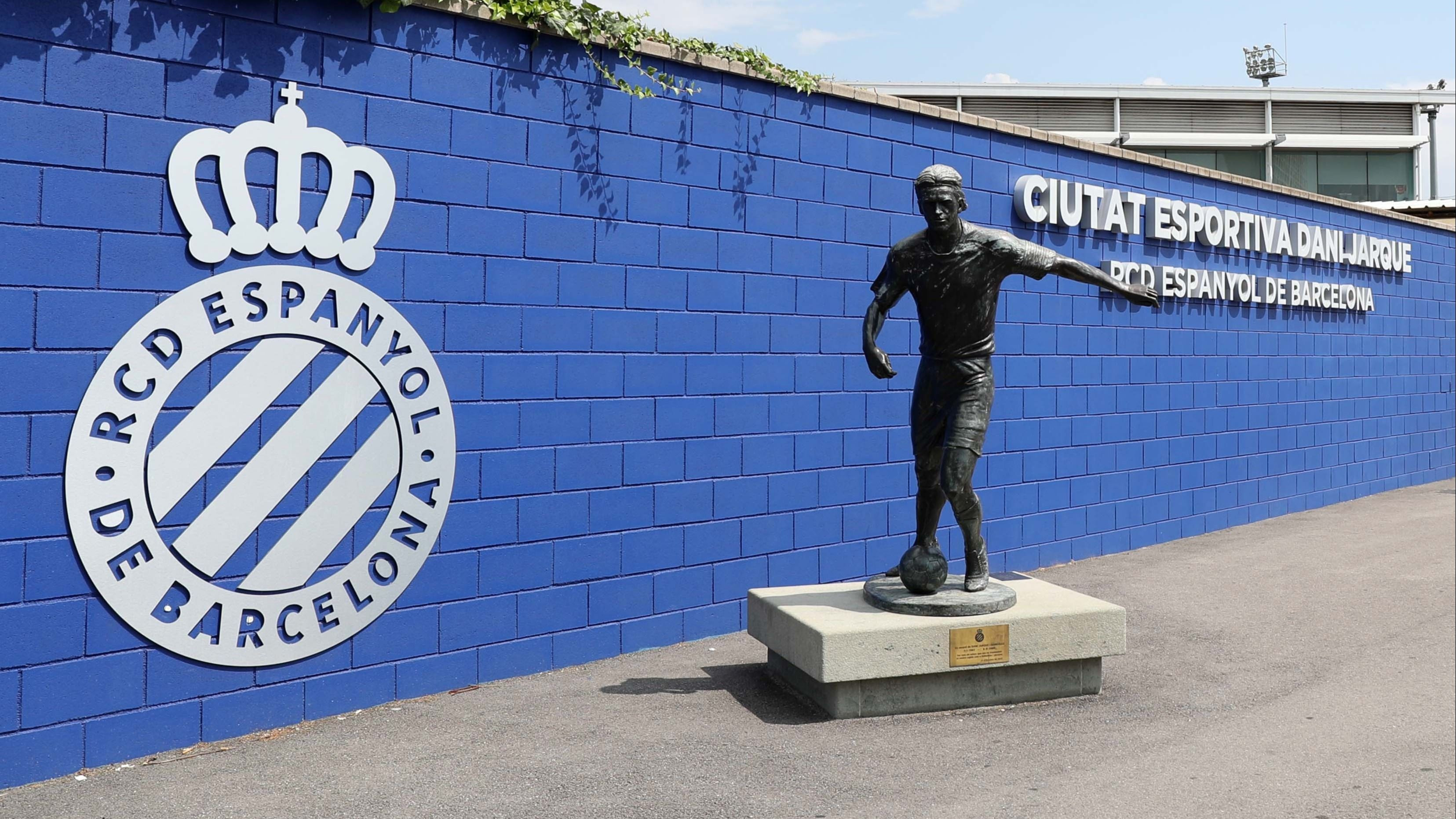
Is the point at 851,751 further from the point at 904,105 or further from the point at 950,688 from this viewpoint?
the point at 904,105

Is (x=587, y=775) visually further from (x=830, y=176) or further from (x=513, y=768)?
(x=830, y=176)

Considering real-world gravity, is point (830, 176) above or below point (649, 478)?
above

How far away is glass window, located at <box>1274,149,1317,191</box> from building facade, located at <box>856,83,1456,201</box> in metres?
0.03

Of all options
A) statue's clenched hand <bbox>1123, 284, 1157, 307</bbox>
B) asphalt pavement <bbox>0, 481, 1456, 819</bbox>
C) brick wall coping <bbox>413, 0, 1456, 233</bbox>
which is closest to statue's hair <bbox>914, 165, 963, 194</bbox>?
statue's clenched hand <bbox>1123, 284, 1157, 307</bbox>

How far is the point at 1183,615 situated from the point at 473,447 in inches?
181

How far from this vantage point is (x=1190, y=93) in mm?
44625

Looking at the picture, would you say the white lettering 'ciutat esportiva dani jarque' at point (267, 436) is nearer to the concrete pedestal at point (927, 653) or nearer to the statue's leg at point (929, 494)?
the concrete pedestal at point (927, 653)

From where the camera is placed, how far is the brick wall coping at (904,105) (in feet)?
19.4

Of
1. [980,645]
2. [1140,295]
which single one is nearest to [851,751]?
[980,645]

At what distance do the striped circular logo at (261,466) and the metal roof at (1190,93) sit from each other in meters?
38.6

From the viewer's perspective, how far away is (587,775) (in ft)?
15.5

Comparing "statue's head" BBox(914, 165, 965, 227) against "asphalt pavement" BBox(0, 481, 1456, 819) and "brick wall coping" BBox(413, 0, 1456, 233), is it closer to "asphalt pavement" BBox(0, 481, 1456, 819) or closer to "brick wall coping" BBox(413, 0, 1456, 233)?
"brick wall coping" BBox(413, 0, 1456, 233)

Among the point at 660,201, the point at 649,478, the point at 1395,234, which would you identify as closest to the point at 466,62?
the point at 660,201

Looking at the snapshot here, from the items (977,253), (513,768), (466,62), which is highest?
(466,62)
